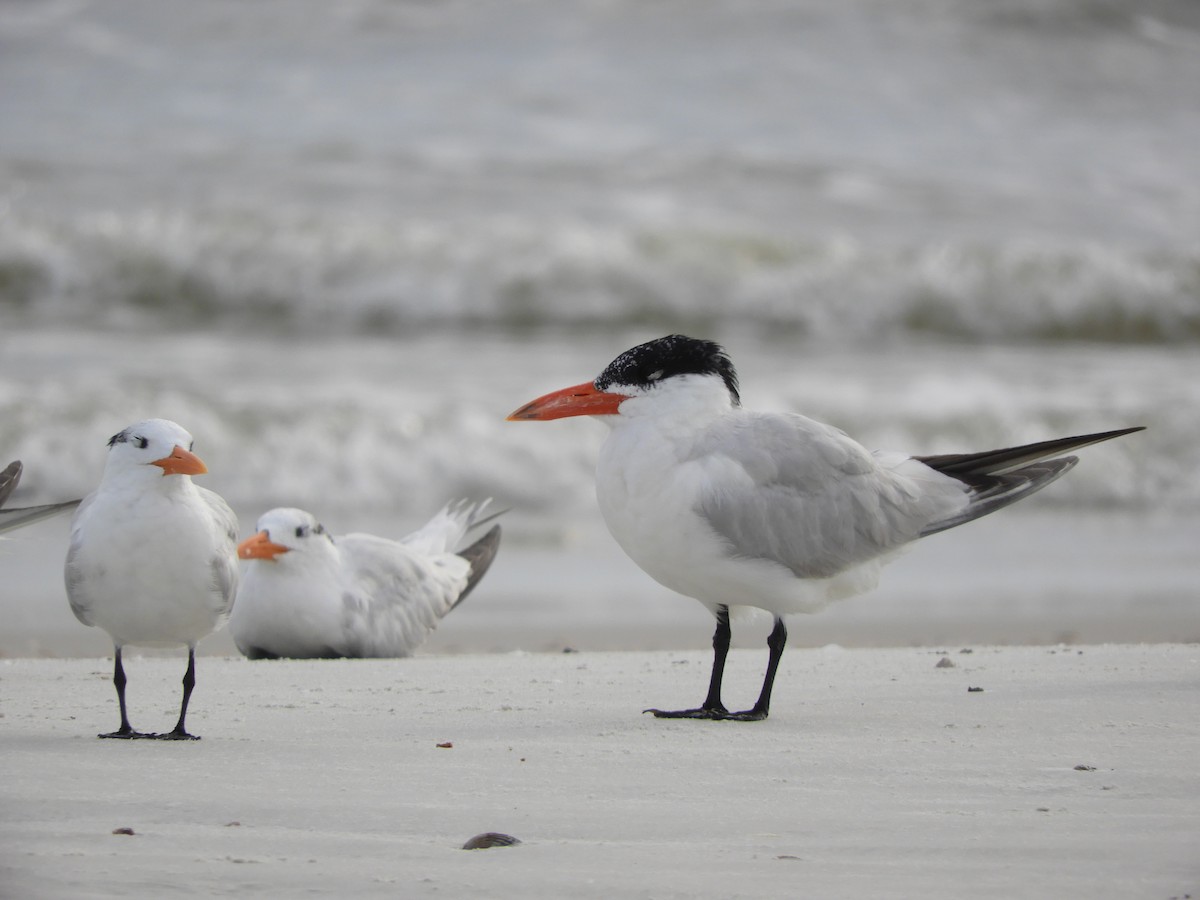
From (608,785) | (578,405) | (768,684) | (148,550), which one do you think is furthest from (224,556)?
(768,684)

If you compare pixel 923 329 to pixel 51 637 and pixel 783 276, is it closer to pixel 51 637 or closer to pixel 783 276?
pixel 783 276

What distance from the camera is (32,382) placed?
9.26m

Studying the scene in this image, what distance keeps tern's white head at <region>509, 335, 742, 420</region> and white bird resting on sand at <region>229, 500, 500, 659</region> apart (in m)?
1.37

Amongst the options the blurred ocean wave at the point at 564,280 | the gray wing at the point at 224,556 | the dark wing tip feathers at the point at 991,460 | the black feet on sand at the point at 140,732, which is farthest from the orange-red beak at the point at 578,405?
the blurred ocean wave at the point at 564,280

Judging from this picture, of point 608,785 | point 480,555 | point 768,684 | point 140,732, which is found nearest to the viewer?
point 608,785

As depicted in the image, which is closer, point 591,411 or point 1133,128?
point 591,411

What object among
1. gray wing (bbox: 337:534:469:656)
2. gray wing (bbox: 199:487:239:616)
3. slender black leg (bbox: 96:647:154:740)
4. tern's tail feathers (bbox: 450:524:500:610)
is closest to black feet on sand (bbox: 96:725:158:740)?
slender black leg (bbox: 96:647:154:740)

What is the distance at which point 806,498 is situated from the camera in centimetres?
354

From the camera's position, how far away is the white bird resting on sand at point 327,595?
182 inches

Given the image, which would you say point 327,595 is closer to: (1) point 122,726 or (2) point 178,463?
(1) point 122,726

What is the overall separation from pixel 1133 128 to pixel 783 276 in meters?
6.21

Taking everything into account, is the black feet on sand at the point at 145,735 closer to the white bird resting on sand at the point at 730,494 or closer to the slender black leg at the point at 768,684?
the white bird resting on sand at the point at 730,494

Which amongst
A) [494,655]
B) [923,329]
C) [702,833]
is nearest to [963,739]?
[702,833]

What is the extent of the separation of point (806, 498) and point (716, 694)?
0.52 metres
